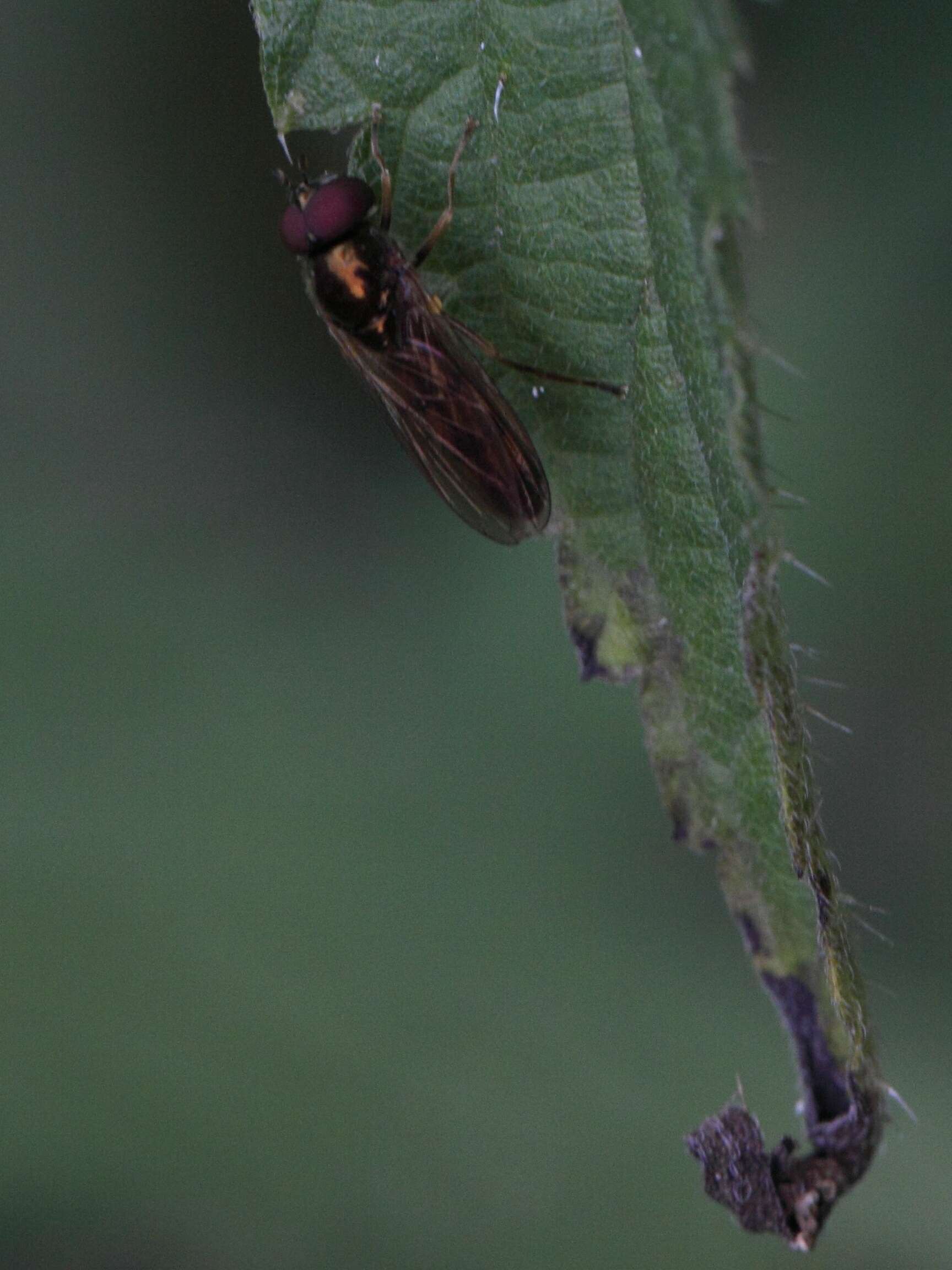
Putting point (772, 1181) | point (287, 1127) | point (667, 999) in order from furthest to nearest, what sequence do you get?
point (667, 999), point (287, 1127), point (772, 1181)

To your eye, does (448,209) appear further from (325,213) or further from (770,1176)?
(770,1176)

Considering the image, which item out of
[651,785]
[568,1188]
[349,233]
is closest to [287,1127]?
[568,1188]

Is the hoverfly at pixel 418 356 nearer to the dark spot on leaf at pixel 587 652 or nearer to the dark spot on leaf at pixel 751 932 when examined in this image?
the dark spot on leaf at pixel 587 652

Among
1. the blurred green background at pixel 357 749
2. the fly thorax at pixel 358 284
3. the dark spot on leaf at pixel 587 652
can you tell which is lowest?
the blurred green background at pixel 357 749

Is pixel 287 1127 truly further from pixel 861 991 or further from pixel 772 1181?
pixel 861 991

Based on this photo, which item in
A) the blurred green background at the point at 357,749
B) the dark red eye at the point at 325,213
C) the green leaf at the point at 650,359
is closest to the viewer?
the green leaf at the point at 650,359

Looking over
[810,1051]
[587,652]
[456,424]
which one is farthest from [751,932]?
[456,424]

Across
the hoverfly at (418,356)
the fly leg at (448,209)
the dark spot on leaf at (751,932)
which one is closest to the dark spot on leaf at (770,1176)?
the dark spot on leaf at (751,932)

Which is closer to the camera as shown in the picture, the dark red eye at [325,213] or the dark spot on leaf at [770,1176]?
the dark spot on leaf at [770,1176]
